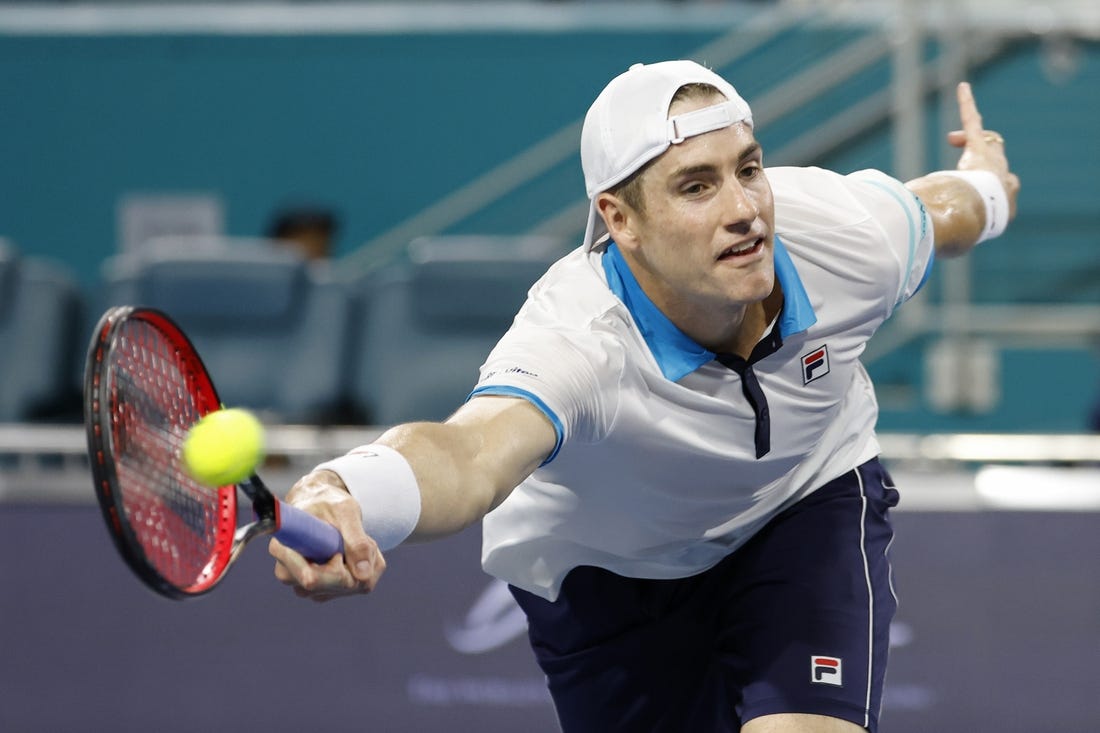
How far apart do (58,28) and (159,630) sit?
4.64 m

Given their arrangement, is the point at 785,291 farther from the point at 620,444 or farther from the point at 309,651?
the point at 309,651

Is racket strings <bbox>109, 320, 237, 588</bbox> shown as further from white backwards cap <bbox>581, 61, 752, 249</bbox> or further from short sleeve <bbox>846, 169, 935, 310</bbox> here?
short sleeve <bbox>846, 169, 935, 310</bbox>

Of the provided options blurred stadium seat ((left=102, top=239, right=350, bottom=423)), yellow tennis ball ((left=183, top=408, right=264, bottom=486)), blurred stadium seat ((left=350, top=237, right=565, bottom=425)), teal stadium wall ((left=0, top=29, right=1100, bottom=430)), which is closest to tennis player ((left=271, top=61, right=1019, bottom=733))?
yellow tennis ball ((left=183, top=408, right=264, bottom=486))

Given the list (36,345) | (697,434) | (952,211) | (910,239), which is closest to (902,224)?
(910,239)

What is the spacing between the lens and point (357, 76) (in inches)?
319

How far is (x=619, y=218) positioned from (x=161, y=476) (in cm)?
106

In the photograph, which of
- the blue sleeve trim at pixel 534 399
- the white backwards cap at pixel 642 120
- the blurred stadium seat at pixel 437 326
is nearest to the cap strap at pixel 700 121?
the white backwards cap at pixel 642 120

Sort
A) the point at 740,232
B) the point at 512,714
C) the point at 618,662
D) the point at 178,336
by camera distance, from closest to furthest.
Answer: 1. the point at 178,336
2. the point at 740,232
3. the point at 618,662
4. the point at 512,714

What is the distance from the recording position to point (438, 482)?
2.22 meters

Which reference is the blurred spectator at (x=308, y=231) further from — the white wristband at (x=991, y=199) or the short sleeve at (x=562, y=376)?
the short sleeve at (x=562, y=376)

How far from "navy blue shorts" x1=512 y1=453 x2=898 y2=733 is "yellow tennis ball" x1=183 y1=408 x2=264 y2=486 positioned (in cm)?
144

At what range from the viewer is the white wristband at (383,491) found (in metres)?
2.09

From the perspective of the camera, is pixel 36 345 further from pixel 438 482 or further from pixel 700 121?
pixel 438 482

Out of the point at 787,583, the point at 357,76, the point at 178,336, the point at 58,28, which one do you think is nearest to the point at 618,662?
the point at 787,583
